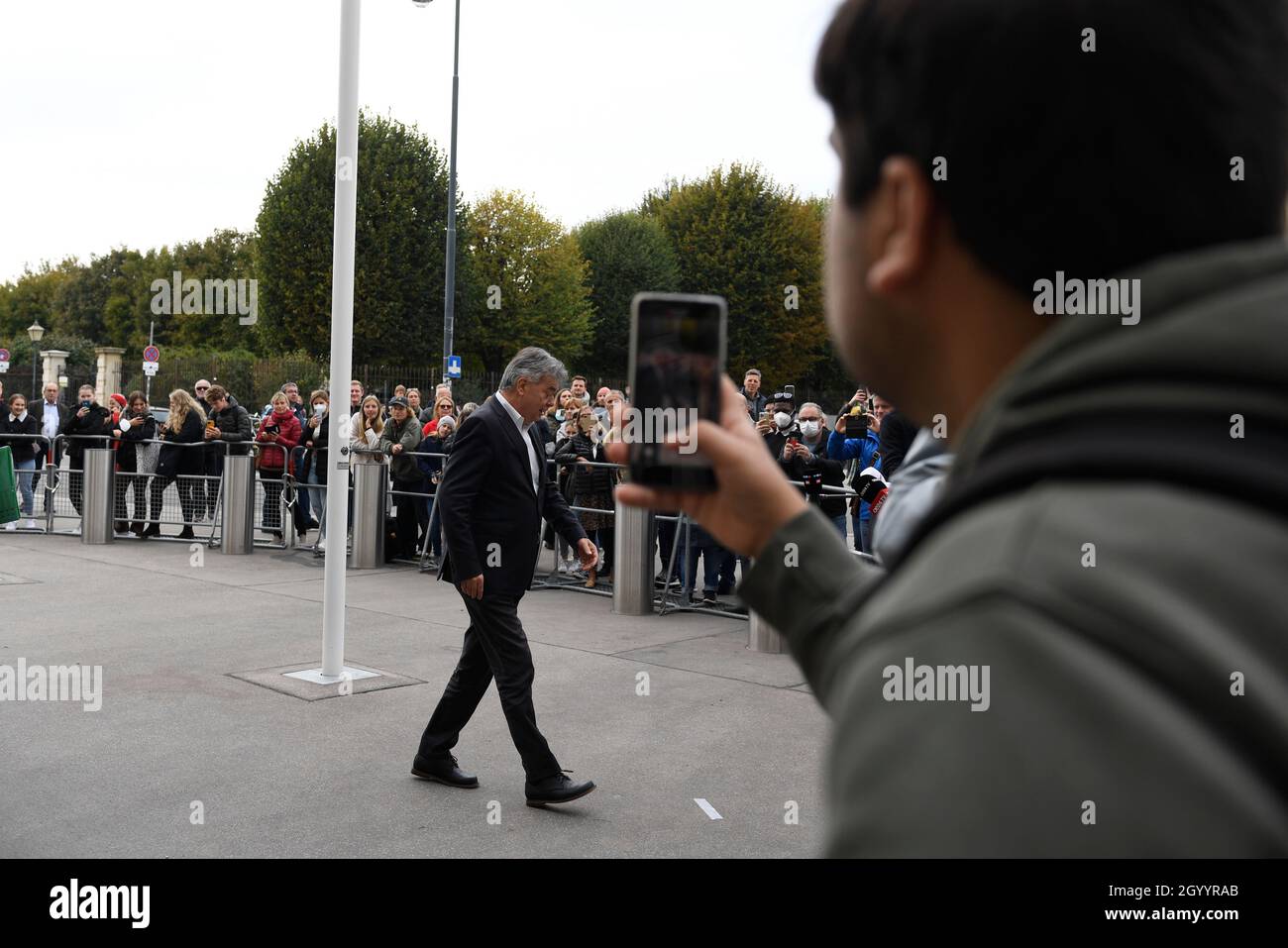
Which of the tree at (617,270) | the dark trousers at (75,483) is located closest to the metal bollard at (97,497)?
the dark trousers at (75,483)

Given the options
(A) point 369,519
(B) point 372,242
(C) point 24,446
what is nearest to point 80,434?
(C) point 24,446

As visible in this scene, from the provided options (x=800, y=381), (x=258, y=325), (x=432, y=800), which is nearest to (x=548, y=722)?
(x=432, y=800)

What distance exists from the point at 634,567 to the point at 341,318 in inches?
173

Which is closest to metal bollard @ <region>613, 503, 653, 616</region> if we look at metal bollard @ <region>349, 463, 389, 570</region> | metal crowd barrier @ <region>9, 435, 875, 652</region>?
metal crowd barrier @ <region>9, 435, 875, 652</region>

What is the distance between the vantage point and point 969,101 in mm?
751

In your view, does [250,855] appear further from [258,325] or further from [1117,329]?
[258,325]

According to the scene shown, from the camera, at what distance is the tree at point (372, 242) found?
135ft

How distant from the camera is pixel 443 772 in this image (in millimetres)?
5918

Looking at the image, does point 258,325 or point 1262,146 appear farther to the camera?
point 258,325

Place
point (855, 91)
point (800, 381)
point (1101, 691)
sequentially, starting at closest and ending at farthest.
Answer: point (1101, 691)
point (855, 91)
point (800, 381)

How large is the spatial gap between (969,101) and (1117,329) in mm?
181

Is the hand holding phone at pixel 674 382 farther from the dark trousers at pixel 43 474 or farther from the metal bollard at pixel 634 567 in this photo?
the dark trousers at pixel 43 474

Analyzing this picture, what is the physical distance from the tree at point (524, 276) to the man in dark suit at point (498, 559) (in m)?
41.9

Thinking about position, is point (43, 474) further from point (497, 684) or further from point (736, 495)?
point (736, 495)
